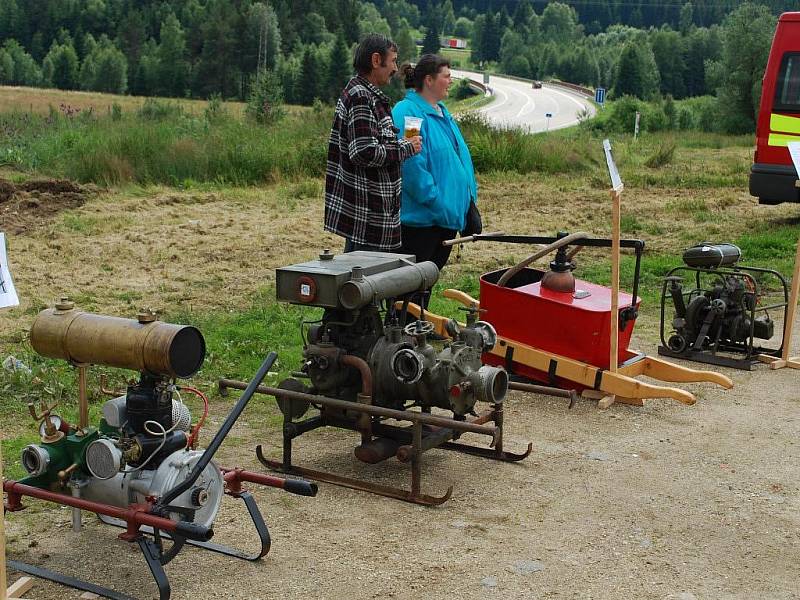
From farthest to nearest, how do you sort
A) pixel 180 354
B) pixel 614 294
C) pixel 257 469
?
pixel 614 294, pixel 257 469, pixel 180 354

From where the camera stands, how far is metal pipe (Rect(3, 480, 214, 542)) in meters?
3.52

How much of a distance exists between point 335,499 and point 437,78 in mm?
Answer: 2718

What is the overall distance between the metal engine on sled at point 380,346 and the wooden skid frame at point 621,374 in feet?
3.35

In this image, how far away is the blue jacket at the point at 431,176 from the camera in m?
6.17

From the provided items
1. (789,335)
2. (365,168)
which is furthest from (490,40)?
(365,168)

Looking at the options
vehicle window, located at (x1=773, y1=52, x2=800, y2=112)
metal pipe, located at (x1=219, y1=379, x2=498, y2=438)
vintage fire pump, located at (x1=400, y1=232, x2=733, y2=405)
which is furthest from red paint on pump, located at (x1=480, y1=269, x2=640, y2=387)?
vehicle window, located at (x1=773, y1=52, x2=800, y2=112)

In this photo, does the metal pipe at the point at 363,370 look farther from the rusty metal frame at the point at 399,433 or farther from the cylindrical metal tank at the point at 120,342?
the cylindrical metal tank at the point at 120,342

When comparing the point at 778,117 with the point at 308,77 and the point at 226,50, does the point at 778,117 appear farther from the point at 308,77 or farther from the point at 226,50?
the point at 226,50

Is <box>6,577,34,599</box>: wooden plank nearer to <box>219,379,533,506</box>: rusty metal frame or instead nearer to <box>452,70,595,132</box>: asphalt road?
<box>219,379,533,506</box>: rusty metal frame

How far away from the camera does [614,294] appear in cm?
593

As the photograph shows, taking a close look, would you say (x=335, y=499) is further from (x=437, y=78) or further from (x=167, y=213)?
(x=167, y=213)

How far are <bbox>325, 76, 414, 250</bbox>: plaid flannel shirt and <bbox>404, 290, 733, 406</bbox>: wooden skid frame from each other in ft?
2.18

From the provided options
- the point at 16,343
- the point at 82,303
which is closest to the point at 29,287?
the point at 82,303

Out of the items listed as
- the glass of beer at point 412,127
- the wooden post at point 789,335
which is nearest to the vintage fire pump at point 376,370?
the glass of beer at point 412,127
